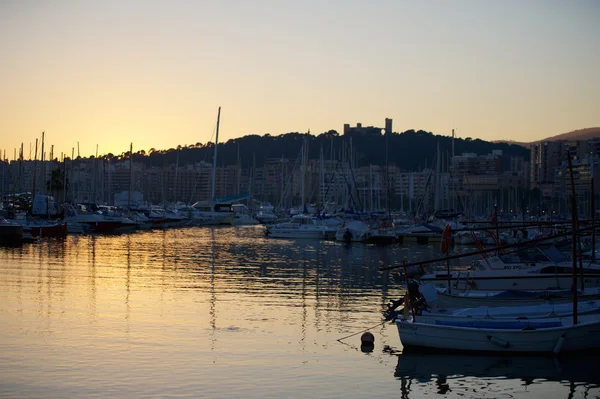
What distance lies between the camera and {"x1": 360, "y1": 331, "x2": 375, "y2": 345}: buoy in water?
20.7 m

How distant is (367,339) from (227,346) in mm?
3506

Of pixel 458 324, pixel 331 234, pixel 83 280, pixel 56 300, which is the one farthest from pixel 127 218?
pixel 458 324

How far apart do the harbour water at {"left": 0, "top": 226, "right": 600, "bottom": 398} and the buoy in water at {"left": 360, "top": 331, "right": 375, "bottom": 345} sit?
257 mm

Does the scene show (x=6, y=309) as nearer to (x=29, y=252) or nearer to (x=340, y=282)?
(x=340, y=282)

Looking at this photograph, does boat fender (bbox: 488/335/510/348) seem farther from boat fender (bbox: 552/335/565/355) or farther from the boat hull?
the boat hull

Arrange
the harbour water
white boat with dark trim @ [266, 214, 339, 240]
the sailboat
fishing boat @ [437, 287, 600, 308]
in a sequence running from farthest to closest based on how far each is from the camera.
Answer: the sailboat → white boat with dark trim @ [266, 214, 339, 240] → fishing boat @ [437, 287, 600, 308] → the harbour water

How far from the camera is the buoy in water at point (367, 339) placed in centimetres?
2066

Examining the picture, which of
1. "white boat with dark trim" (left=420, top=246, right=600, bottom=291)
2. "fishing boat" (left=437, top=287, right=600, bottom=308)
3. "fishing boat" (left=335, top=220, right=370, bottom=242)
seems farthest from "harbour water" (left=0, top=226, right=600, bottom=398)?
"fishing boat" (left=335, top=220, right=370, bottom=242)

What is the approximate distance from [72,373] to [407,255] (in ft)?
123

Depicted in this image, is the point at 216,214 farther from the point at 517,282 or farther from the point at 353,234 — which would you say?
the point at 517,282

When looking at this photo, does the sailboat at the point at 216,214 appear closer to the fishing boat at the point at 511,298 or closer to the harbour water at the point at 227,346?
the harbour water at the point at 227,346

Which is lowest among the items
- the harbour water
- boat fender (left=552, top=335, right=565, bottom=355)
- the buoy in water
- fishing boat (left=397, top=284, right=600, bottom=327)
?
the harbour water

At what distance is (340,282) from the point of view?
34.9m

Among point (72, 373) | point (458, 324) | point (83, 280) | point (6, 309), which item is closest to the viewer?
point (72, 373)
